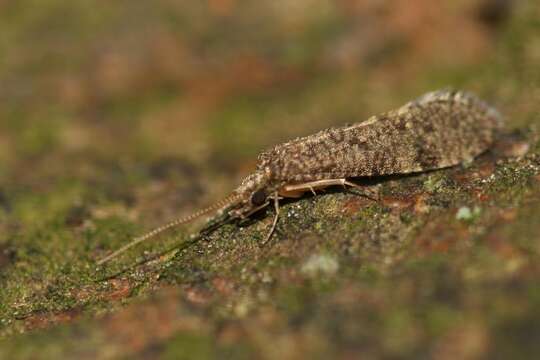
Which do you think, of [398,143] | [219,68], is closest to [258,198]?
[398,143]

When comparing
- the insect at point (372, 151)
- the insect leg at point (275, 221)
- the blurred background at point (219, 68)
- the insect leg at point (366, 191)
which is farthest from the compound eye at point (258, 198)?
the blurred background at point (219, 68)

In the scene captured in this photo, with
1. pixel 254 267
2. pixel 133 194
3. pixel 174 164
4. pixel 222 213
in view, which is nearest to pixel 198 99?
pixel 174 164

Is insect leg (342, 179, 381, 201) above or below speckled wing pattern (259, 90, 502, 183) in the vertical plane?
below

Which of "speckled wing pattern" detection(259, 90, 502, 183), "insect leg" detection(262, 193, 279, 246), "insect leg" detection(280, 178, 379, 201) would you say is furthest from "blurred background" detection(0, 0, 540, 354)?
"insect leg" detection(262, 193, 279, 246)

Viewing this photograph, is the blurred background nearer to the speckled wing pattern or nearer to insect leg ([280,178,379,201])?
the speckled wing pattern

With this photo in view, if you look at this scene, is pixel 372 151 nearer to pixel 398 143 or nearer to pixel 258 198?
pixel 398 143
